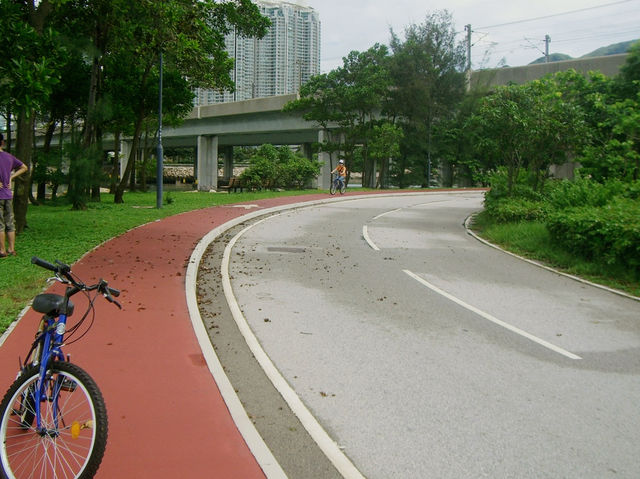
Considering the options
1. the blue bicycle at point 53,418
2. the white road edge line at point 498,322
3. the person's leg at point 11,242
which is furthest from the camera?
the person's leg at point 11,242

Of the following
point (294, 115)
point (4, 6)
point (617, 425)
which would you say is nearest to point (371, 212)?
point (4, 6)

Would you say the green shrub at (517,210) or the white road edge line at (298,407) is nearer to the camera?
the white road edge line at (298,407)

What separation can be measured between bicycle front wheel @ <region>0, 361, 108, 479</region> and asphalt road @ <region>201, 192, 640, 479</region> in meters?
1.42

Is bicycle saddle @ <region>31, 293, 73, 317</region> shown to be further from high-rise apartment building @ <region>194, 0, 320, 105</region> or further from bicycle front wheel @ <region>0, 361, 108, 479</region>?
high-rise apartment building @ <region>194, 0, 320, 105</region>

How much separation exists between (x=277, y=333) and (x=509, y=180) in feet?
47.4

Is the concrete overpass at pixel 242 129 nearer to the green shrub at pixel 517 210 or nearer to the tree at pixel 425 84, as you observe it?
the tree at pixel 425 84

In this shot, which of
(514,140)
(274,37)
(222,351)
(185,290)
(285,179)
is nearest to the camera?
(222,351)

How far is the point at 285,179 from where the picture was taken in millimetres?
42656

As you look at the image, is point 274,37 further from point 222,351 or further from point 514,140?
point 222,351

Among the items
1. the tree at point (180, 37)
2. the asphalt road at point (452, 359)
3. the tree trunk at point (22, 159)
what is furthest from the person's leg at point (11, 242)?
the tree at point (180, 37)

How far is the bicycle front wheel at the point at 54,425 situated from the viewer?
343 centimetres

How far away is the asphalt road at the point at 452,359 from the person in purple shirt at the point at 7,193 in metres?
4.00

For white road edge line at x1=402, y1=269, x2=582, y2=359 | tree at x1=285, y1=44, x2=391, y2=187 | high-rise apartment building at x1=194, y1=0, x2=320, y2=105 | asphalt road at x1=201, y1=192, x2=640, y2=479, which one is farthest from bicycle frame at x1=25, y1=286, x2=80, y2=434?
high-rise apartment building at x1=194, y1=0, x2=320, y2=105

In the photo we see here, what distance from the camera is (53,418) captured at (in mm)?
3559
